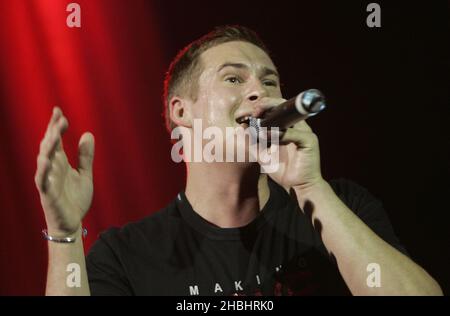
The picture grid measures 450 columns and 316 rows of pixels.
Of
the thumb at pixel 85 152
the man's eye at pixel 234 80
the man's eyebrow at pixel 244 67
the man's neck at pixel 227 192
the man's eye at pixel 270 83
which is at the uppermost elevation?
the man's eyebrow at pixel 244 67

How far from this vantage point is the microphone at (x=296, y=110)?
852 mm

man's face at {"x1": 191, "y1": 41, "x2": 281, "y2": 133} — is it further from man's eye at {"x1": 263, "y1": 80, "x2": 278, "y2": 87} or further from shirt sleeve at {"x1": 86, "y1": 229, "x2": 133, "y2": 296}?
shirt sleeve at {"x1": 86, "y1": 229, "x2": 133, "y2": 296}

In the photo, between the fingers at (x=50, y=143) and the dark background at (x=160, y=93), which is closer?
the fingers at (x=50, y=143)

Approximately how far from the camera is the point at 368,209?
1.31 meters

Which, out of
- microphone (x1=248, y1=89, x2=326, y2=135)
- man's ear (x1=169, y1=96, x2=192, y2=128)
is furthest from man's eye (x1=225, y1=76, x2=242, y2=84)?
microphone (x1=248, y1=89, x2=326, y2=135)

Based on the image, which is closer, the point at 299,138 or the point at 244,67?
the point at 299,138

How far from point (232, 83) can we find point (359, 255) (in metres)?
0.63

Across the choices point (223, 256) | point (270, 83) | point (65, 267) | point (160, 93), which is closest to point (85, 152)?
point (65, 267)

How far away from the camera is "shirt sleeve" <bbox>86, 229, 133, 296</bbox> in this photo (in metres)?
1.17

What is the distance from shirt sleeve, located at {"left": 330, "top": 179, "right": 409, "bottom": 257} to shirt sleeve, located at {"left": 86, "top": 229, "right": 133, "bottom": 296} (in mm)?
687

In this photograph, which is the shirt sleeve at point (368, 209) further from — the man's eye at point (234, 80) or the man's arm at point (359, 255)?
the man's eye at point (234, 80)

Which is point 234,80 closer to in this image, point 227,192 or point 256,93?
point 256,93

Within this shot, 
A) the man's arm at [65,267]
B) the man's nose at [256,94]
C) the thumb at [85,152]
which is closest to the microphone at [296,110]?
the man's nose at [256,94]
